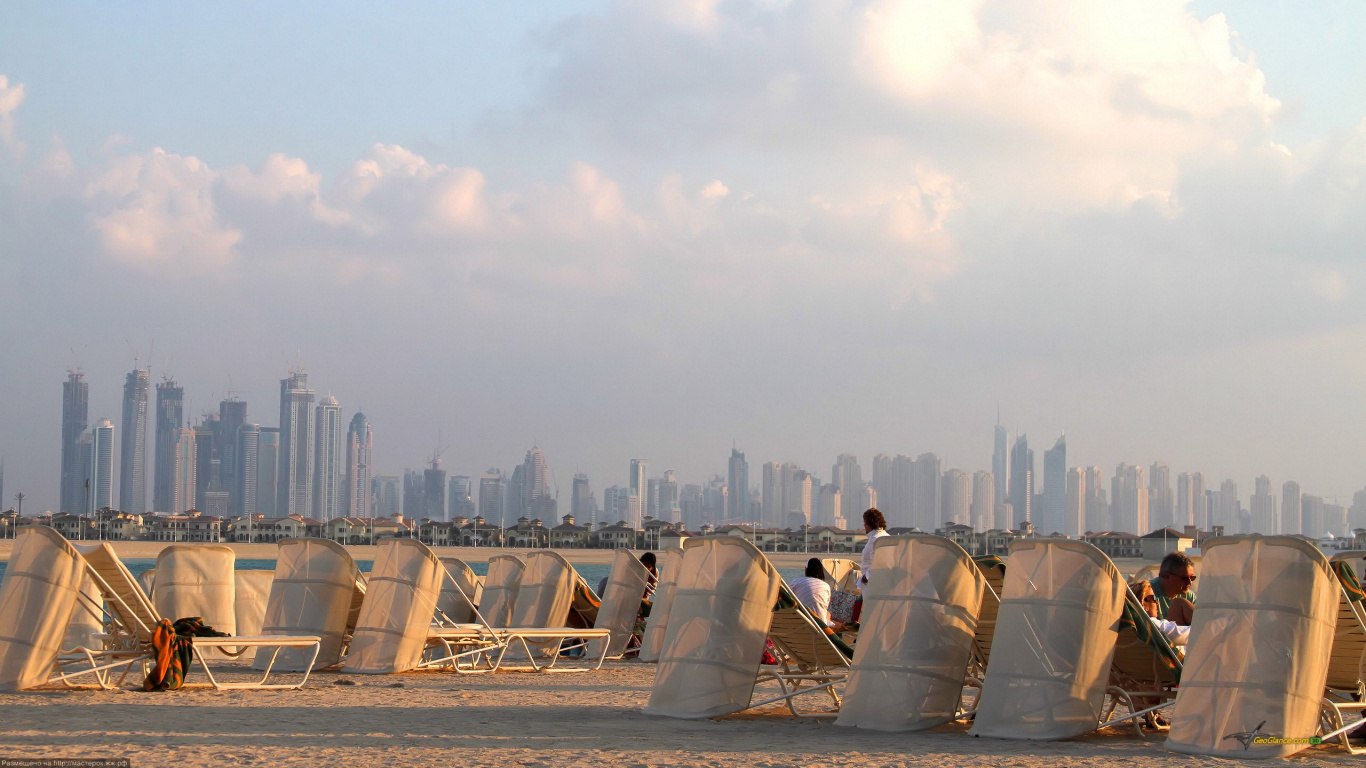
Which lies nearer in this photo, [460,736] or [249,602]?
[460,736]

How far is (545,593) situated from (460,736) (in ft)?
24.8

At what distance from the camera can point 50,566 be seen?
32.5 feet

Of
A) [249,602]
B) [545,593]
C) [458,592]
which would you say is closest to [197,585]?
[249,602]

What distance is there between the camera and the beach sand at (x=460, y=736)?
676cm

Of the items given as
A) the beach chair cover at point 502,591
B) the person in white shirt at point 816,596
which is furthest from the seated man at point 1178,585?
the beach chair cover at point 502,591

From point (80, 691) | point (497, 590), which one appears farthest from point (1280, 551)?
point (497, 590)

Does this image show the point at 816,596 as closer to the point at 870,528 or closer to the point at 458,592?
the point at 870,528

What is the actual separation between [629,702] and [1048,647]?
3547 mm

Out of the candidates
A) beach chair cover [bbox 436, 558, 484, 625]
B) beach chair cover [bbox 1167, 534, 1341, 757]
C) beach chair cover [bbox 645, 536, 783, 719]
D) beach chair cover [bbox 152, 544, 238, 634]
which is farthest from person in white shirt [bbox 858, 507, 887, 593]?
beach chair cover [bbox 436, 558, 484, 625]

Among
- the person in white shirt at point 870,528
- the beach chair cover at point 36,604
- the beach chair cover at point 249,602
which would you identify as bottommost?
the beach chair cover at point 249,602

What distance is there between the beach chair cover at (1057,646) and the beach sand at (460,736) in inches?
6.2

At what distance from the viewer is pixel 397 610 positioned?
A: 39.2 ft

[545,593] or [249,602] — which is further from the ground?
[545,593]

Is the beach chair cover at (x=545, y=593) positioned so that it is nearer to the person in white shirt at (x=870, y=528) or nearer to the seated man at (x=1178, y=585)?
the person in white shirt at (x=870, y=528)
